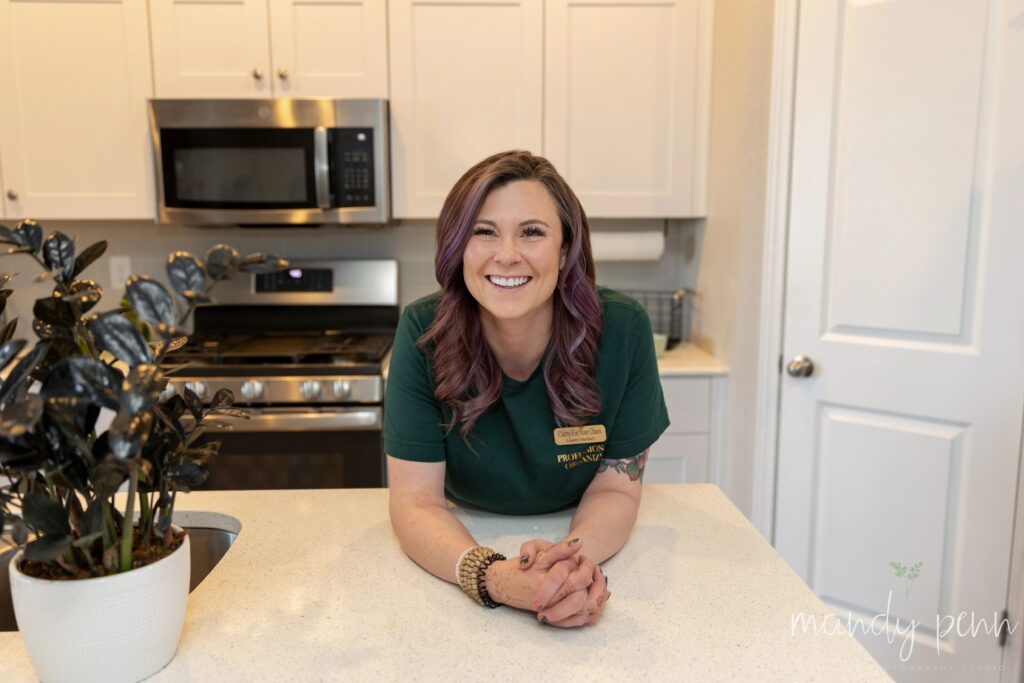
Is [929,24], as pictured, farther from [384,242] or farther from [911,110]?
[384,242]

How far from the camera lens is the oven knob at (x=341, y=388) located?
239cm

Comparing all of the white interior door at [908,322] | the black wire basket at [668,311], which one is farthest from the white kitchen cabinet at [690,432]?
the black wire basket at [668,311]

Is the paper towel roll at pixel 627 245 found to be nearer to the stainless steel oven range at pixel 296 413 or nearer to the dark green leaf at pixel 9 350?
the stainless steel oven range at pixel 296 413

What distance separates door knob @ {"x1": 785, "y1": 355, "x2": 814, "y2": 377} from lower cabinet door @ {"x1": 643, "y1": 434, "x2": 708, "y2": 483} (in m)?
0.46

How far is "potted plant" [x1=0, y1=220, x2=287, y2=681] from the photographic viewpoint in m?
0.67

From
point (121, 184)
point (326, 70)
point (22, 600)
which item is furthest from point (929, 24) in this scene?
point (121, 184)

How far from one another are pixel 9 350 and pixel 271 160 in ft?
6.55

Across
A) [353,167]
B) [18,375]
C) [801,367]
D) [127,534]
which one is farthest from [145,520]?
[353,167]

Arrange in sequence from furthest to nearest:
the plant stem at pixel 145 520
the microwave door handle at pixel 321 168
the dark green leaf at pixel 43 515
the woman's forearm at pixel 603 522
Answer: the microwave door handle at pixel 321 168 → the woman's forearm at pixel 603 522 → the plant stem at pixel 145 520 → the dark green leaf at pixel 43 515

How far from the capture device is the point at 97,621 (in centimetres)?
76

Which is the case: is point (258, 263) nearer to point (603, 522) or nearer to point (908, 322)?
point (603, 522)

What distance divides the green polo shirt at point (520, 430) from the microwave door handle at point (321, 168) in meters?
1.38

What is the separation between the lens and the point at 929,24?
6.00 ft

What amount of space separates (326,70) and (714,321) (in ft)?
5.10
